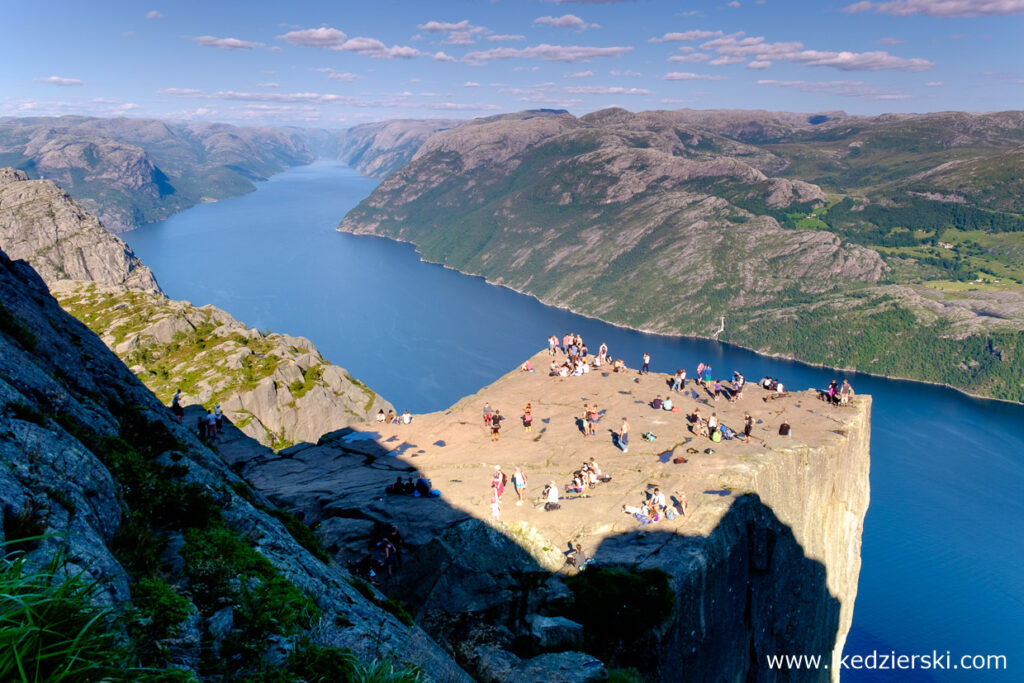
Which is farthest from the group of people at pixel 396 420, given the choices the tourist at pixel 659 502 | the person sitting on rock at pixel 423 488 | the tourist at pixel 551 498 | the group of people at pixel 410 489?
the tourist at pixel 659 502

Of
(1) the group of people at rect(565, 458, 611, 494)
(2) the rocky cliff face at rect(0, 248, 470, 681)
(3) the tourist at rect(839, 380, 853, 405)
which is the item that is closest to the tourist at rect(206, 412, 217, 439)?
(2) the rocky cliff face at rect(0, 248, 470, 681)

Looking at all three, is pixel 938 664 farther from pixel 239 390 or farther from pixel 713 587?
pixel 239 390

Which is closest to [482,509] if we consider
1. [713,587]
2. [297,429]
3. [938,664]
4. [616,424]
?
[713,587]

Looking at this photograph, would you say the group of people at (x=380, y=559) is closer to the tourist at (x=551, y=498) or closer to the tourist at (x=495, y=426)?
the tourist at (x=551, y=498)

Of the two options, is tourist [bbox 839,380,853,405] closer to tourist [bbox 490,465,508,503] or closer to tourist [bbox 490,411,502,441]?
tourist [bbox 490,411,502,441]

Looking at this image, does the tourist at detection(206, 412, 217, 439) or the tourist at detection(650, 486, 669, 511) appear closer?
the tourist at detection(650, 486, 669, 511)
